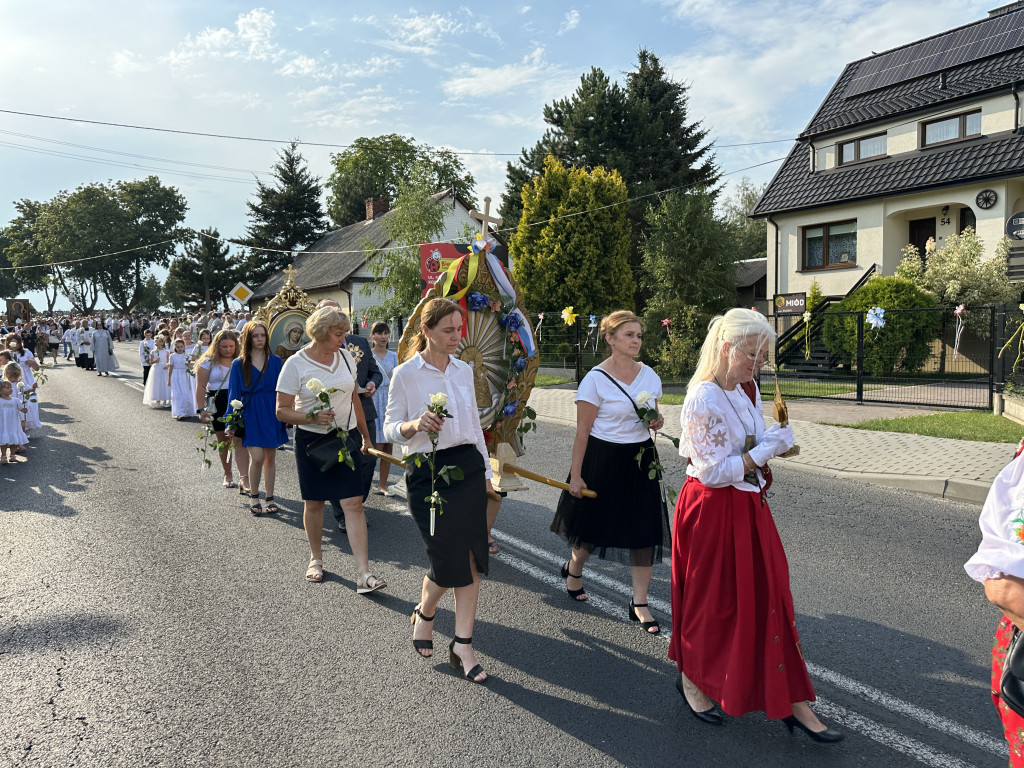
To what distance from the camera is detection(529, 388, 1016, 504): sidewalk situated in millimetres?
7816

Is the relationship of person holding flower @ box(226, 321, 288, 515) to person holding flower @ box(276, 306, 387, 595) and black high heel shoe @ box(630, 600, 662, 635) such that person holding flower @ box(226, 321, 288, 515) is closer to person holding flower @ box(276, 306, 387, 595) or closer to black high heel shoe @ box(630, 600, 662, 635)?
person holding flower @ box(276, 306, 387, 595)

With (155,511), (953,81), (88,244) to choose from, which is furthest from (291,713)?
(88,244)

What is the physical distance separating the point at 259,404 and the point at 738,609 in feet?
18.0

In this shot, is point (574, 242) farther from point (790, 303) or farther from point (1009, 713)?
point (1009, 713)

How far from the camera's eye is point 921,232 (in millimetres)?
23391

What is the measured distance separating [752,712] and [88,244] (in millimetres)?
75426

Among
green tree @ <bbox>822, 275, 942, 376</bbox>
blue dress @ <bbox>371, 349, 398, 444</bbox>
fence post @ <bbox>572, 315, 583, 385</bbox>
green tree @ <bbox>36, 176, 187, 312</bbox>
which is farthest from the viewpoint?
green tree @ <bbox>36, 176, 187, 312</bbox>

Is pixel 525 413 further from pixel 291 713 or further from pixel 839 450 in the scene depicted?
pixel 839 450

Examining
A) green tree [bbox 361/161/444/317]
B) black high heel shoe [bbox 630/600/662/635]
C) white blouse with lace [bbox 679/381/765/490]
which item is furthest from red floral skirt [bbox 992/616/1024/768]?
green tree [bbox 361/161/444/317]

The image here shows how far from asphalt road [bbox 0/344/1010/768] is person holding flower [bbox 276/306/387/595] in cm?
45

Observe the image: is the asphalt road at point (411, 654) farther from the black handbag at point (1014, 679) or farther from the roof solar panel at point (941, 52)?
the roof solar panel at point (941, 52)

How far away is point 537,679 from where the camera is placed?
152 inches

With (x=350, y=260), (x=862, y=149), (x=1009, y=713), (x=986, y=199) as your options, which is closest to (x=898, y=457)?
(x=1009, y=713)

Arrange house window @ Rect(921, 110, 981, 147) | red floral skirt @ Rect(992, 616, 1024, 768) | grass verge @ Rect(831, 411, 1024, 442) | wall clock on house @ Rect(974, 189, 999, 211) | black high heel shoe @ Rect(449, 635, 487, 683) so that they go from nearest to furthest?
red floral skirt @ Rect(992, 616, 1024, 768) → black high heel shoe @ Rect(449, 635, 487, 683) → grass verge @ Rect(831, 411, 1024, 442) → wall clock on house @ Rect(974, 189, 999, 211) → house window @ Rect(921, 110, 981, 147)
